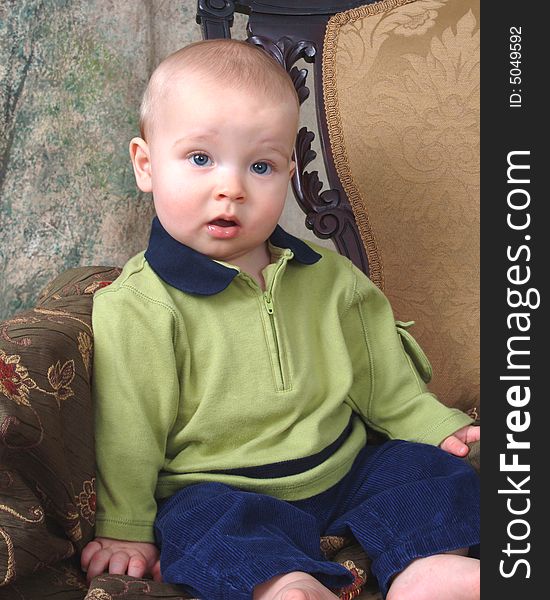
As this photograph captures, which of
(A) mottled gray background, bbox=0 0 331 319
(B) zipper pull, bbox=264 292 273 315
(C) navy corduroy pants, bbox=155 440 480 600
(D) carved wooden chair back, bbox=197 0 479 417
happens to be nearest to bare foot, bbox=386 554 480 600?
(C) navy corduroy pants, bbox=155 440 480 600

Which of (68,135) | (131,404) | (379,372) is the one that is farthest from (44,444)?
(68,135)

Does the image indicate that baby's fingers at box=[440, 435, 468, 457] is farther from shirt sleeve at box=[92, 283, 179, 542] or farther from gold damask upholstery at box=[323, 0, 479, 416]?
shirt sleeve at box=[92, 283, 179, 542]

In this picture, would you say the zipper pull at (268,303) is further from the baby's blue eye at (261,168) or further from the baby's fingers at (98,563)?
the baby's fingers at (98,563)

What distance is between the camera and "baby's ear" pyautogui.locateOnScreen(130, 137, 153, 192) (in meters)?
1.43

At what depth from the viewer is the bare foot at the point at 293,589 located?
1044 mm

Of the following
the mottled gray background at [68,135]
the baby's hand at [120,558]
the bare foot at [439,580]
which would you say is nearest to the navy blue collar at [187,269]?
the baby's hand at [120,558]

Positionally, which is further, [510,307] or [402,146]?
[402,146]

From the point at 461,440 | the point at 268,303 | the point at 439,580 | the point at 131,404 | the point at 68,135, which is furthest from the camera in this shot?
the point at 68,135

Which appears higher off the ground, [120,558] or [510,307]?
[510,307]

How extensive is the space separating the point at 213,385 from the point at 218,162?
321 mm

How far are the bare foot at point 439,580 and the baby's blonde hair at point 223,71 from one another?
2.25 feet

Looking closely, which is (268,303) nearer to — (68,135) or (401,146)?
(401,146)

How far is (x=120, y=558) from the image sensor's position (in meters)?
1.24

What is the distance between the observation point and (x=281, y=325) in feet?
4.66
